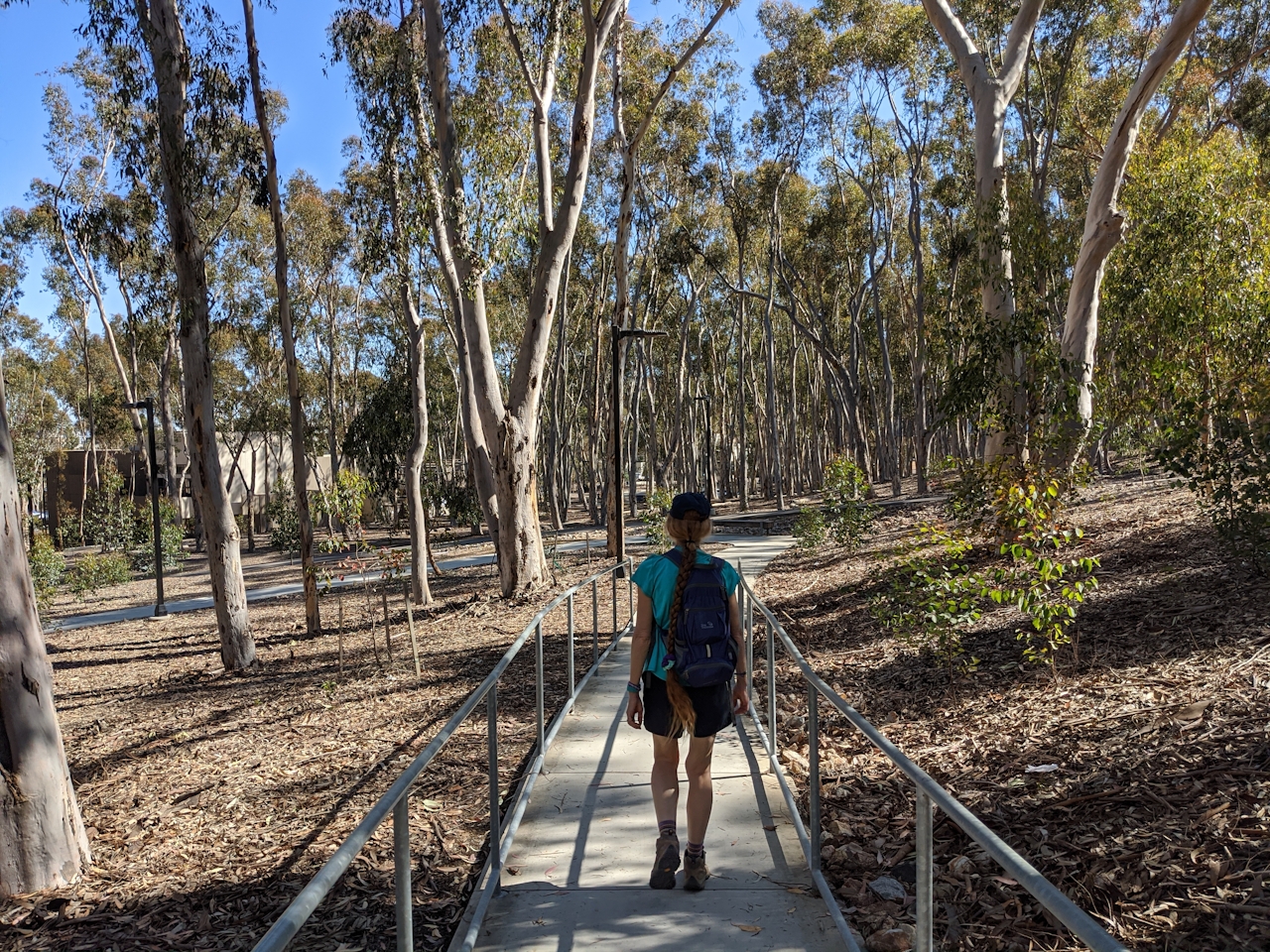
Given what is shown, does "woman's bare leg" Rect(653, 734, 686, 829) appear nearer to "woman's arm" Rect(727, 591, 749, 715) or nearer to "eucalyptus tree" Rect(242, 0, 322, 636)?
"woman's arm" Rect(727, 591, 749, 715)

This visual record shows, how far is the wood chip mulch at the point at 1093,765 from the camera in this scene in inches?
140

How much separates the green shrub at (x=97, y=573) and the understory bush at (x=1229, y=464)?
23650 mm

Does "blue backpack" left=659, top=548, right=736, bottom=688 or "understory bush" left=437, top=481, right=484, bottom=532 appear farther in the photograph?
"understory bush" left=437, top=481, right=484, bottom=532

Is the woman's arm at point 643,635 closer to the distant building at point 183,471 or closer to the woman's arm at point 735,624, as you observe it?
the woman's arm at point 735,624

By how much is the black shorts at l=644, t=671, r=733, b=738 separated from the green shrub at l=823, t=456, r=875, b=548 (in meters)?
13.3

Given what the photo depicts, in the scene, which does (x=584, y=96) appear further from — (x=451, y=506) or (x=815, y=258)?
(x=815, y=258)

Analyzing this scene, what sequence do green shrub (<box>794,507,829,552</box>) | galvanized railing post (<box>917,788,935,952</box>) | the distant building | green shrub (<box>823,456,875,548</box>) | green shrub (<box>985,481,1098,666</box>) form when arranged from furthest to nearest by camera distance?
the distant building
green shrub (<box>794,507,829,552</box>)
green shrub (<box>823,456,875,548</box>)
green shrub (<box>985,481,1098,666</box>)
galvanized railing post (<box>917,788,935,952</box>)

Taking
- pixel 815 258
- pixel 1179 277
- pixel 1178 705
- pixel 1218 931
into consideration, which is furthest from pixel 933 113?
pixel 1218 931

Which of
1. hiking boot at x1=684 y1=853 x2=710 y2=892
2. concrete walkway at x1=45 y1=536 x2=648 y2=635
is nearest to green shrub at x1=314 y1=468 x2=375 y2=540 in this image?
concrete walkway at x1=45 y1=536 x2=648 y2=635

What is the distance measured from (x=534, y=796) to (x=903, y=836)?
2010 millimetres

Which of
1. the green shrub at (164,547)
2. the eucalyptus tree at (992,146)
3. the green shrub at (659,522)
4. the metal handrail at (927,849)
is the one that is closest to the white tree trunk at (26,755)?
the metal handrail at (927,849)

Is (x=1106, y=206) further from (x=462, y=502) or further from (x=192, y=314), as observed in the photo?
(x=462, y=502)

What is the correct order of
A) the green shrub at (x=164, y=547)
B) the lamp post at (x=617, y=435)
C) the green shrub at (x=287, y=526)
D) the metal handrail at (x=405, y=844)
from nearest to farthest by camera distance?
the metal handrail at (x=405, y=844)
the lamp post at (x=617, y=435)
the green shrub at (x=164, y=547)
the green shrub at (x=287, y=526)

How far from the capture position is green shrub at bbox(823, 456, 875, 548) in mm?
16781
